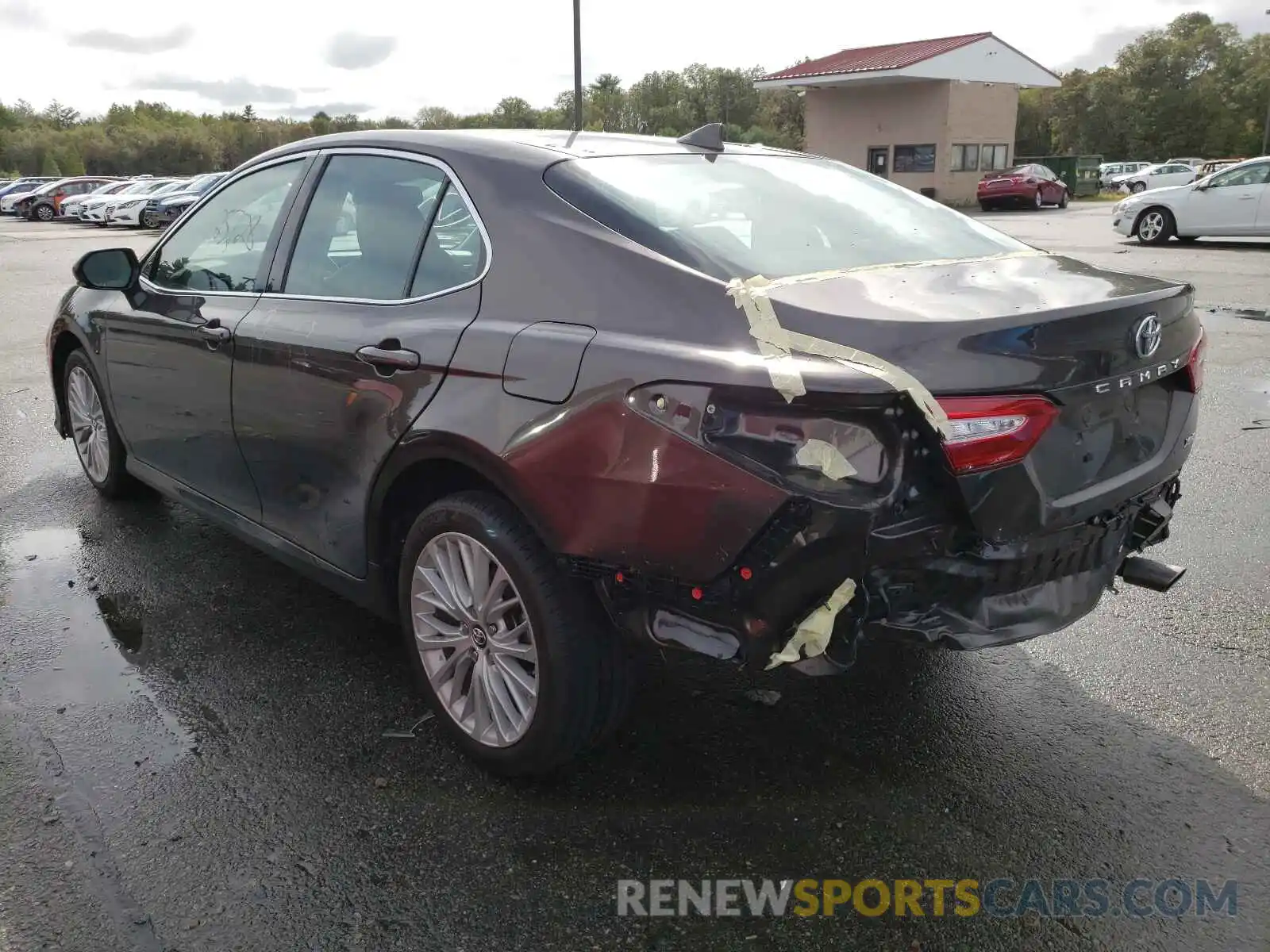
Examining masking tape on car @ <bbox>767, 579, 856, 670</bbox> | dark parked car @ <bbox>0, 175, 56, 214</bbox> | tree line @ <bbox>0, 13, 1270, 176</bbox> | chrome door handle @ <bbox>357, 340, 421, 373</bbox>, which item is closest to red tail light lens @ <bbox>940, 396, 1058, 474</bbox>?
masking tape on car @ <bbox>767, 579, 856, 670</bbox>

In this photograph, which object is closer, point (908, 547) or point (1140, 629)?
point (908, 547)

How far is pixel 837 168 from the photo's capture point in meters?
3.71

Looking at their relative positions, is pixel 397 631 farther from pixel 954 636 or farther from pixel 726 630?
Answer: pixel 954 636

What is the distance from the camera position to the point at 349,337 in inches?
121

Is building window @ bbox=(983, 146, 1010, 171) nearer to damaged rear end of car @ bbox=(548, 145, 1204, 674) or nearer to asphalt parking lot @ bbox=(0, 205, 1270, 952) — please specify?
asphalt parking lot @ bbox=(0, 205, 1270, 952)

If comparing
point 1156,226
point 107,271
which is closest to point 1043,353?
point 107,271

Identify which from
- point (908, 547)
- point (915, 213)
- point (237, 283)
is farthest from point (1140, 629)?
point (237, 283)

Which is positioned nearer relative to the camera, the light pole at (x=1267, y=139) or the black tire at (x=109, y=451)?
the black tire at (x=109, y=451)

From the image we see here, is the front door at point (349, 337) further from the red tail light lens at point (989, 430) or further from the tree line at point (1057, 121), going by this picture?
the tree line at point (1057, 121)

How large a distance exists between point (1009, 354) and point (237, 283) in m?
2.73

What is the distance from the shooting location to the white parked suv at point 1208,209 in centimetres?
1705

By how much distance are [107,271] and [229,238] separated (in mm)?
778

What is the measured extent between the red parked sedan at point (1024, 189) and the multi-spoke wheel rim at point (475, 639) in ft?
116

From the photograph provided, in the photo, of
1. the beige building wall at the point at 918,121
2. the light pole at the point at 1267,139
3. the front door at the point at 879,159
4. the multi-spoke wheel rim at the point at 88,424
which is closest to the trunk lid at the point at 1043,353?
the multi-spoke wheel rim at the point at 88,424
